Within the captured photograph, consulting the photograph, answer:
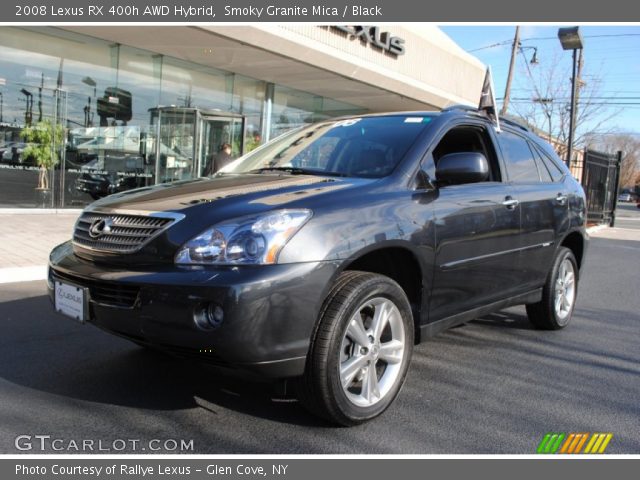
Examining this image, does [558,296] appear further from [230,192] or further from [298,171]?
[230,192]

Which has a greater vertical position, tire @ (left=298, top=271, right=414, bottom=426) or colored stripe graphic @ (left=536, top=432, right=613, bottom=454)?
tire @ (left=298, top=271, right=414, bottom=426)

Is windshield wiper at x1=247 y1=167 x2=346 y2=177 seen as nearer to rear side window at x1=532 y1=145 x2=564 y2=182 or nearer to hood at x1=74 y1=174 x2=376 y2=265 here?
hood at x1=74 y1=174 x2=376 y2=265

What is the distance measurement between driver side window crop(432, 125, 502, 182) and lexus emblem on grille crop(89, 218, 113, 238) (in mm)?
2286

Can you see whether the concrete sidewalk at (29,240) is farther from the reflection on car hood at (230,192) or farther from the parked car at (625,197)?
the parked car at (625,197)

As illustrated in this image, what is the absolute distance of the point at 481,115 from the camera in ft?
14.6

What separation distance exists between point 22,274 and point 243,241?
508 centimetres

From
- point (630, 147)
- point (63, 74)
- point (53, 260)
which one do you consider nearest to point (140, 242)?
point (53, 260)

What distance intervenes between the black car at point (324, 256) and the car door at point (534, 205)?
34 millimetres

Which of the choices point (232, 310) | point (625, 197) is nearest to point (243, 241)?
point (232, 310)

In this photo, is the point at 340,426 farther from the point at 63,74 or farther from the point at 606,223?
the point at 606,223

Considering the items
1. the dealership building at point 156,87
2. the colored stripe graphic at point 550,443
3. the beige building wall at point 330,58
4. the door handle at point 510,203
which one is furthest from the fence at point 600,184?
the colored stripe graphic at point 550,443

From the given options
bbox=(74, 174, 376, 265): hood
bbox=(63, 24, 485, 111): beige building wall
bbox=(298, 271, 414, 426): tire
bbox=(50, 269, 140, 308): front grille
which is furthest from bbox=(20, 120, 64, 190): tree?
bbox=(298, 271, 414, 426): tire

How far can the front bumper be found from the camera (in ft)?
8.68
